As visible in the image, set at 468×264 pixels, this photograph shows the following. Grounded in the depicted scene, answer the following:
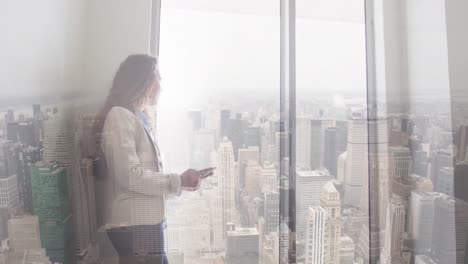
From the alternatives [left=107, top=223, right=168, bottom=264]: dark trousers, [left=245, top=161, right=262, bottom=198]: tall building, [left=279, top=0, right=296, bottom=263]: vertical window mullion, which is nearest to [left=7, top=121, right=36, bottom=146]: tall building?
[left=107, top=223, right=168, bottom=264]: dark trousers

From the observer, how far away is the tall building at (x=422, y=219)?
1.15 m

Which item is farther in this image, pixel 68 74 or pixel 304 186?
pixel 304 186

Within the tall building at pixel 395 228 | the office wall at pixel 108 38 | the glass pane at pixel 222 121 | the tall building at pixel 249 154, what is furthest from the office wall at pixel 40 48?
the tall building at pixel 395 228

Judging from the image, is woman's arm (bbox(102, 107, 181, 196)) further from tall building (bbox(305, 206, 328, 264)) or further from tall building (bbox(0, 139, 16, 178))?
tall building (bbox(305, 206, 328, 264))

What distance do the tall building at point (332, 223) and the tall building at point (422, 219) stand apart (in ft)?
0.81

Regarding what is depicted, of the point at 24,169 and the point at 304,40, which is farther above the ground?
the point at 304,40

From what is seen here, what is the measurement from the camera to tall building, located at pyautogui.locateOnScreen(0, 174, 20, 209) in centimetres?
91

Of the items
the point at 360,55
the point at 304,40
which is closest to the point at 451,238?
the point at 360,55

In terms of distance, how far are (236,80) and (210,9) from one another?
0.74 feet

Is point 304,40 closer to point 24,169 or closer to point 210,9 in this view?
point 210,9

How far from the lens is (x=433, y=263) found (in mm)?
1171

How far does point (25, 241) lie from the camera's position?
A: 0.96 metres

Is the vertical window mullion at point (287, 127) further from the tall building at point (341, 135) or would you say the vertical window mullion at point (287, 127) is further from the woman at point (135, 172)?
the woman at point (135, 172)

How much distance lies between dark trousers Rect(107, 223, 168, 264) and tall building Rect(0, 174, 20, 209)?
10.3 inches
